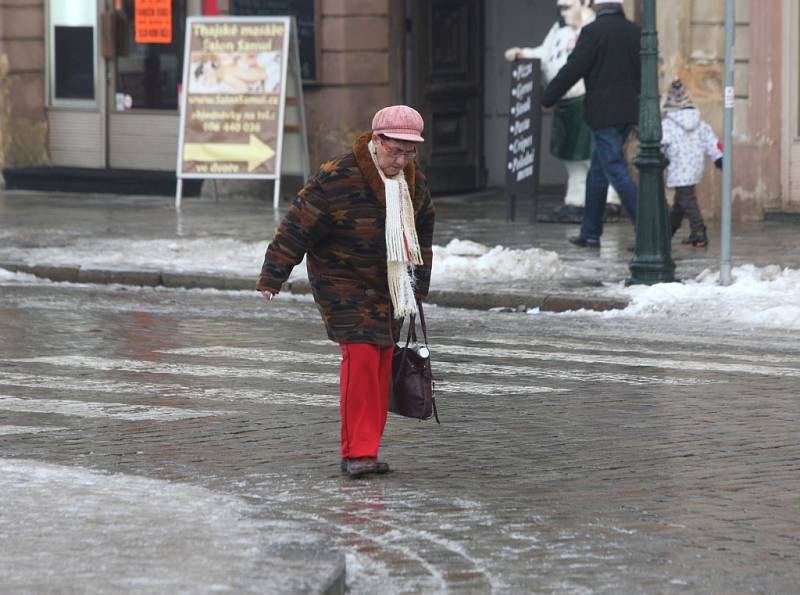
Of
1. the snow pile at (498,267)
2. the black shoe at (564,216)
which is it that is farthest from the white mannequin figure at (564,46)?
the snow pile at (498,267)

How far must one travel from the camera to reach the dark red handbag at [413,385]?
781cm

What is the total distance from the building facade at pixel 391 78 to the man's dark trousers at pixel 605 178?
238 cm

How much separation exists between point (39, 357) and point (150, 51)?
38.5 feet

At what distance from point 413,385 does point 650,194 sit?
686 centimetres

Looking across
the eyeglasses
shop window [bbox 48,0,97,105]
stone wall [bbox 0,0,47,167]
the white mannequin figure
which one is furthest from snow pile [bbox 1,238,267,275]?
the eyeglasses

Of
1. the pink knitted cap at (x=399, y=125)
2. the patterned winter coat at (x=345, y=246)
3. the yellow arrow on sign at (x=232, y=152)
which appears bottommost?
the patterned winter coat at (x=345, y=246)

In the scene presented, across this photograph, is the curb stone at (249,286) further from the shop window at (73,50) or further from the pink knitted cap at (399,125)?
the shop window at (73,50)

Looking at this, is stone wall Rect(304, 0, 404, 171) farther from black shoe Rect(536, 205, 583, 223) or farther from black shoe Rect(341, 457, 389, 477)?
black shoe Rect(341, 457, 389, 477)

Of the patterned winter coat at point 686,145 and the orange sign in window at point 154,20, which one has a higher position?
the orange sign in window at point 154,20

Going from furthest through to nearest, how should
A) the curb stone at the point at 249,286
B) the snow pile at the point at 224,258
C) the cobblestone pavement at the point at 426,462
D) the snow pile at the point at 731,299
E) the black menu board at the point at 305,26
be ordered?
the black menu board at the point at 305,26 → the snow pile at the point at 224,258 → the curb stone at the point at 249,286 → the snow pile at the point at 731,299 → the cobblestone pavement at the point at 426,462

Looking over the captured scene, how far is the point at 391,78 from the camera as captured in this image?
20.8 metres

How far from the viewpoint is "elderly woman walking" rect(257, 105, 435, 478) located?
7.70 m

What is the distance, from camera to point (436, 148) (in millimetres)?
21672

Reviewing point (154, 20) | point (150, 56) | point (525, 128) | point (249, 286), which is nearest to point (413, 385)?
point (249, 286)
